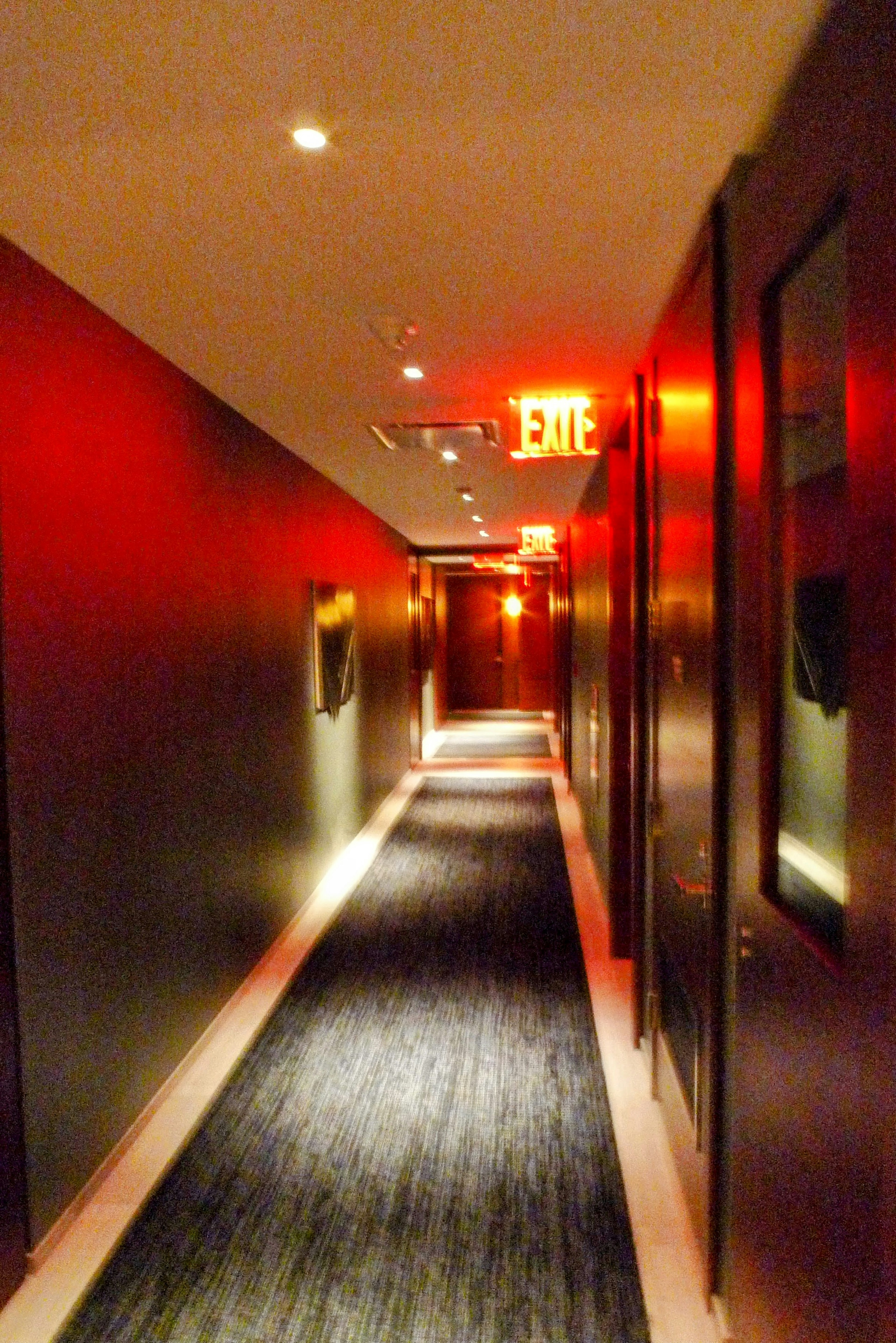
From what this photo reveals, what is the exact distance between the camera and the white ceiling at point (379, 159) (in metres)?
1.38

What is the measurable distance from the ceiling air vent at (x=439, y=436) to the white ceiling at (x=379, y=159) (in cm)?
102

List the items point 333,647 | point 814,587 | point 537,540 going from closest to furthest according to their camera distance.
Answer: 1. point 814,587
2. point 333,647
3. point 537,540

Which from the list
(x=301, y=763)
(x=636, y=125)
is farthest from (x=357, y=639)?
(x=636, y=125)

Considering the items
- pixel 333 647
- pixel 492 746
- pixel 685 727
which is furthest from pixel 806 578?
pixel 492 746

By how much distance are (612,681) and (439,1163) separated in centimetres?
246

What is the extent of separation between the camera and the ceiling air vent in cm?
404

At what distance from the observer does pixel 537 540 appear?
7797 millimetres

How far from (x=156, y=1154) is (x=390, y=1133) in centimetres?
74

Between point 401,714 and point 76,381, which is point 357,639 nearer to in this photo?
point 401,714

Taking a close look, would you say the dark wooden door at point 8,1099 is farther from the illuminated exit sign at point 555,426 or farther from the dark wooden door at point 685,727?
the illuminated exit sign at point 555,426

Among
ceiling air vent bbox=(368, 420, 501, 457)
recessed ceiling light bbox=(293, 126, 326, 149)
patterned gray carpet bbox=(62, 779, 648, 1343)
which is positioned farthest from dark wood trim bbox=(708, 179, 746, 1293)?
ceiling air vent bbox=(368, 420, 501, 457)

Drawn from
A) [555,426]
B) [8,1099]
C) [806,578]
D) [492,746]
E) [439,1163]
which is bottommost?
[439,1163]

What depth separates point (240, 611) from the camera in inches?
155

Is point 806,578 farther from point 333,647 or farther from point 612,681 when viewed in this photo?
point 333,647
